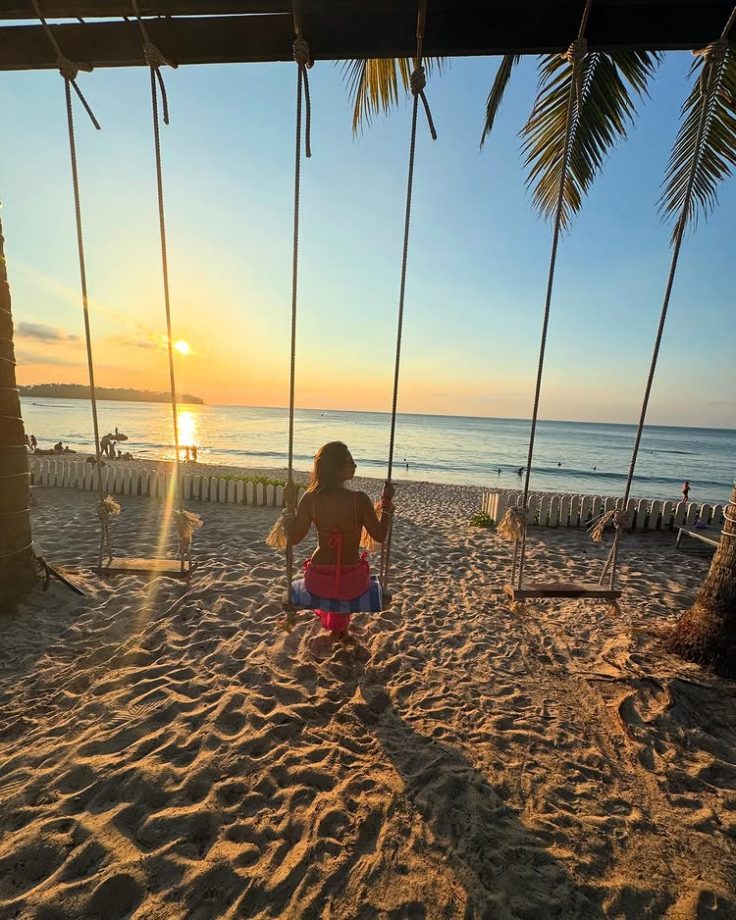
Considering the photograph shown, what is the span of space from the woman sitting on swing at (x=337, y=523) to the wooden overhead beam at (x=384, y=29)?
2.54 m

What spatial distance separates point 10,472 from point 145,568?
160cm

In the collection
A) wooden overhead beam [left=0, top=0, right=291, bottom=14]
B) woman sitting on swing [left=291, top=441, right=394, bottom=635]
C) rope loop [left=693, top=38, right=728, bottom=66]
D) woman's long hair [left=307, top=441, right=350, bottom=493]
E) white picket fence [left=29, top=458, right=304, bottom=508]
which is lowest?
white picket fence [left=29, top=458, right=304, bottom=508]

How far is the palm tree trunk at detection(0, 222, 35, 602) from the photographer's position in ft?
13.1

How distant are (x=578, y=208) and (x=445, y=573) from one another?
5561 millimetres

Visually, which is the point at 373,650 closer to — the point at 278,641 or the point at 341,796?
the point at 278,641

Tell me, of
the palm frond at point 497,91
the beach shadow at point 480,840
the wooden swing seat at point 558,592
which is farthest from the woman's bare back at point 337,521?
the palm frond at point 497,91

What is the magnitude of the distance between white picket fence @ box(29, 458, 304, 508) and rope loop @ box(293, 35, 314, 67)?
7919 millimetres

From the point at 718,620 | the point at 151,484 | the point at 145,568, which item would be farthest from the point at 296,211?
the point at 151,484

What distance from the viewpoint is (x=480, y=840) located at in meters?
2.14

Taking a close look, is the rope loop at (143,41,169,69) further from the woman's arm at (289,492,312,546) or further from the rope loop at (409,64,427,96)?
the woman's arm at (289,492,312,546)

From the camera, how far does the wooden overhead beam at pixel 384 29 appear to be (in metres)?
2.39

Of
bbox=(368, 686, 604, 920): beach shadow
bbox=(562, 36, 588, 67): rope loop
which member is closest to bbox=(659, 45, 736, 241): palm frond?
bbox=(562, 36, 588, 67): rope loop

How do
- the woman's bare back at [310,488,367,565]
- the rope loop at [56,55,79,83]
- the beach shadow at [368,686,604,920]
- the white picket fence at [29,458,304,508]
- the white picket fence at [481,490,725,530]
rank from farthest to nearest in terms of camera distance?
the white picket fence at [29,458,304,508] → the white picket fence at [481,490,725,530] → the woman's bare back at [310,488,367,565] → the rope loop at [56,55,79,83] → the beach shadow at [368,686,604,920]

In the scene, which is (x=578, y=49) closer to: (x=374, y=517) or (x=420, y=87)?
(x=420, y=87)
